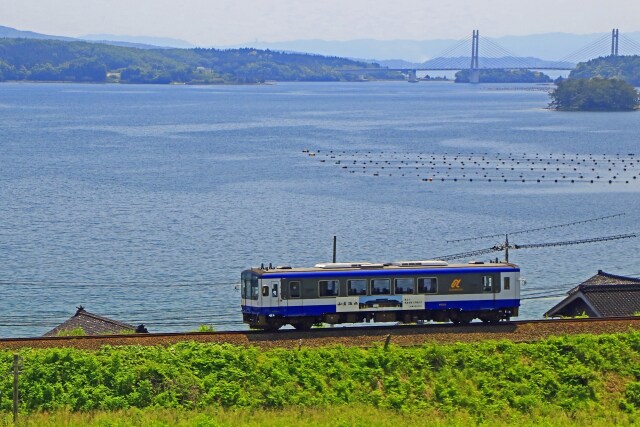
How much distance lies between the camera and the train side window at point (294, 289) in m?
34.0

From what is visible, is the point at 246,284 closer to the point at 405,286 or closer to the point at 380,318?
the point at 380,318

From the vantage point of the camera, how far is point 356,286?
34.7 metres

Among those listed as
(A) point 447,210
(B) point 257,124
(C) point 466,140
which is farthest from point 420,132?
(A) point 447,210

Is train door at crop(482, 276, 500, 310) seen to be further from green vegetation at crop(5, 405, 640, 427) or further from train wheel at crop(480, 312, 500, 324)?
green vegetation at crop(5, 405, 640, 427)

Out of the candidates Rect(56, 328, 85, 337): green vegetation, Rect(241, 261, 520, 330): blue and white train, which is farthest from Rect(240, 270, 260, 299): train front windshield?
Rect(56, 328, 85, 337): green vegetation

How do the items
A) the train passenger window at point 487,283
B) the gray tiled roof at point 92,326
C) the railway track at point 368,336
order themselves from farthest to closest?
1. the gray tiled roof at point 92,326
2. the train passenger window at point 487,283
3. the railway track at point 368,336

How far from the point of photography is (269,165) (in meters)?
123

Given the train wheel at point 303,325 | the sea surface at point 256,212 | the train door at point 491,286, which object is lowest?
the sea surface at point 256,212

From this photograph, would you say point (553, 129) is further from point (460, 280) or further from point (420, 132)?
point (460, 280)

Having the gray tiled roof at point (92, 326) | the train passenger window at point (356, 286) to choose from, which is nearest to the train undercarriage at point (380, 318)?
the train passenger window at point (356, 286)

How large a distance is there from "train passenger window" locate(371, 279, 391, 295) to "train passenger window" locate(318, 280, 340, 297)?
124 centimetres

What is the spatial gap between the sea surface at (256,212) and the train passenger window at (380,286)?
54.7 ft

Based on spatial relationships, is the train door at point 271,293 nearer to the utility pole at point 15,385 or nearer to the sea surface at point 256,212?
the utility pole at point 15,385

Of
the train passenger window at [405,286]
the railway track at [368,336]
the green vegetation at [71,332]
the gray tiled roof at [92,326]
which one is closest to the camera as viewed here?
the railway track at [368,336]
